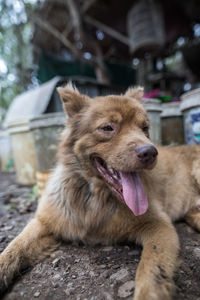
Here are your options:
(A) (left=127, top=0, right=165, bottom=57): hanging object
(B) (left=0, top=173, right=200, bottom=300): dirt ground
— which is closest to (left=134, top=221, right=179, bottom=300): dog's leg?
(B) (left=0, top=173, right=200, bottom=300): dirt ground

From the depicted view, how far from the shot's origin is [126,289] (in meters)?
1.70

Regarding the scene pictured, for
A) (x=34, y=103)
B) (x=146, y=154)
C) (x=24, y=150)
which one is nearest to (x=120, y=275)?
(x=146, y=154)

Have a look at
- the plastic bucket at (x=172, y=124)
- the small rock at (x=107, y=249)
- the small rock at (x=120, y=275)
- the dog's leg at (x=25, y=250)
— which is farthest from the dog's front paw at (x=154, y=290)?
the plastic bucket at (x=172, y=124)

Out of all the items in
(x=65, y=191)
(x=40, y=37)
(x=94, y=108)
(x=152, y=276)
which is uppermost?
(x=40, y=37)

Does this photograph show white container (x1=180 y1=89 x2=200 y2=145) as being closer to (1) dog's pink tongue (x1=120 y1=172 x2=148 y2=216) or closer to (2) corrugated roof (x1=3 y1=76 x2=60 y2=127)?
(1) dog's pink tongue (x1=120 y1=172 x2=148 y2=216)

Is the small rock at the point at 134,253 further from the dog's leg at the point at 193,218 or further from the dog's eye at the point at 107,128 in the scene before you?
the dog's eye at the point at 107,128

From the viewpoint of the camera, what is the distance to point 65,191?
2.48 meters

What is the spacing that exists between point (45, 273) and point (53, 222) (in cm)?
52

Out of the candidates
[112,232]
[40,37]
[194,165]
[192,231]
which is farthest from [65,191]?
[40,37]

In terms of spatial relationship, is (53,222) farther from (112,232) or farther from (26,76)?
(26,76)

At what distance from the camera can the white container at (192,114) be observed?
3.39 meters

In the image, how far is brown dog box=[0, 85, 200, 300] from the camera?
77.4 inches

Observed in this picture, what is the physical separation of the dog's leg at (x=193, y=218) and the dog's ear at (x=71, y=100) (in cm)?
201

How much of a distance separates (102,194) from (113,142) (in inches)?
23.8
